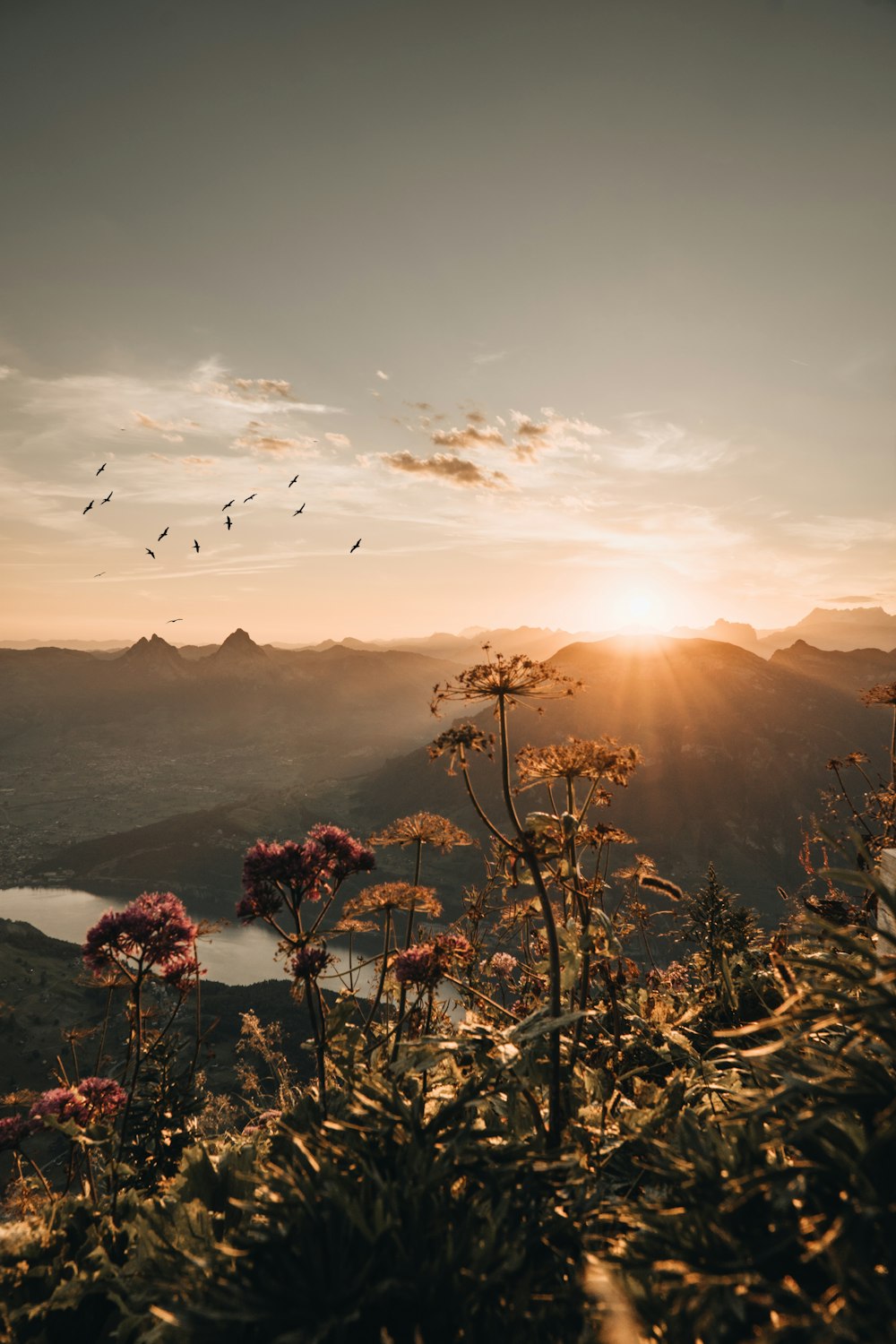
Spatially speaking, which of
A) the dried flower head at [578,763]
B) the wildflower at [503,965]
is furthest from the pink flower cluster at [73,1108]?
the dried flower head at [578,763]

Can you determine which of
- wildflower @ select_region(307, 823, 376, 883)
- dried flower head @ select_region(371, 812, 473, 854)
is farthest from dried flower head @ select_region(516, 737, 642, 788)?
wildflower @ select_region(307, 823, 376, 883)

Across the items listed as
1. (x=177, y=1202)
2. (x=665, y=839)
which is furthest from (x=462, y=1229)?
(x=665, y=839)

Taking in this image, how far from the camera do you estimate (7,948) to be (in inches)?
2429

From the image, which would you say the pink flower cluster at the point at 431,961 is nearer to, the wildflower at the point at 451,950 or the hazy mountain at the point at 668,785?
the wildflower at the point at 451,950

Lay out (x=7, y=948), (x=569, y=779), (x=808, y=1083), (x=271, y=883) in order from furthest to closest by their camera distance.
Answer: (x=7, y=948), (x=271, y=883), (x=569, y=779), (x=808, y=1083)

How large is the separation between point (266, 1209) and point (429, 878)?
127638 millimetres

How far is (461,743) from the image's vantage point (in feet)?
14.9

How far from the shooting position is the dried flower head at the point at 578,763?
187 inches

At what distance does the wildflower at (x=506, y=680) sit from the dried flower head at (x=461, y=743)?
0.28 metres

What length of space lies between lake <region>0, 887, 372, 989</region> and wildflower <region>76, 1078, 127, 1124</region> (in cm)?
7402

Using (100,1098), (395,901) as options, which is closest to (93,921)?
(100,1098)

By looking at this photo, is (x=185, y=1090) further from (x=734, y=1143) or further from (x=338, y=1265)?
(x=734, y=1143)

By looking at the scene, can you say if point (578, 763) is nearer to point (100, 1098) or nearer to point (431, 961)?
point (431, 961)

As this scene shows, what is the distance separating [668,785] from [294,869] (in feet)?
470
